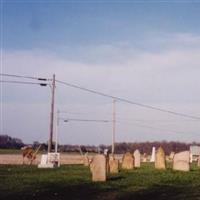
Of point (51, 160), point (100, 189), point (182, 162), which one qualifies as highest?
point (182, 162)

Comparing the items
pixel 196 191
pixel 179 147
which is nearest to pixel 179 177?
pixel 196 191

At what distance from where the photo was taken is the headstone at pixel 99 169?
24.6 metres

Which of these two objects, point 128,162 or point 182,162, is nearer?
point 182,162

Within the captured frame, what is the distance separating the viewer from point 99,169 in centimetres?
2481

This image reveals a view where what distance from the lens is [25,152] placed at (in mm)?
49500

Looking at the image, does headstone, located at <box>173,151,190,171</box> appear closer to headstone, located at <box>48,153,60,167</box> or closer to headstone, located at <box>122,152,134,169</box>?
headstone, located at <box>122,152,134,169</box>

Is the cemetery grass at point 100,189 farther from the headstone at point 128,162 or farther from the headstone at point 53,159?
the headstone at point 53,159

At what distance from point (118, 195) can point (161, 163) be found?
17.8 meters

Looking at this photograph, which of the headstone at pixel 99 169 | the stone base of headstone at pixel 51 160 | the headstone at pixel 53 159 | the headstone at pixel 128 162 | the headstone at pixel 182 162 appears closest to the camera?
the headstone at pixel 99 169

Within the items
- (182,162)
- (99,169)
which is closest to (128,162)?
(182,162)

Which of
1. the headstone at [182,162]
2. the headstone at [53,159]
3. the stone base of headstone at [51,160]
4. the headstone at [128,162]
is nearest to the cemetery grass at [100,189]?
the headstone at [182,162]

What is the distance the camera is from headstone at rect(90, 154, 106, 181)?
24.6 metres

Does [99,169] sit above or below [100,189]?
above

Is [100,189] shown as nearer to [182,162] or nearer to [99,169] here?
[99,169]
